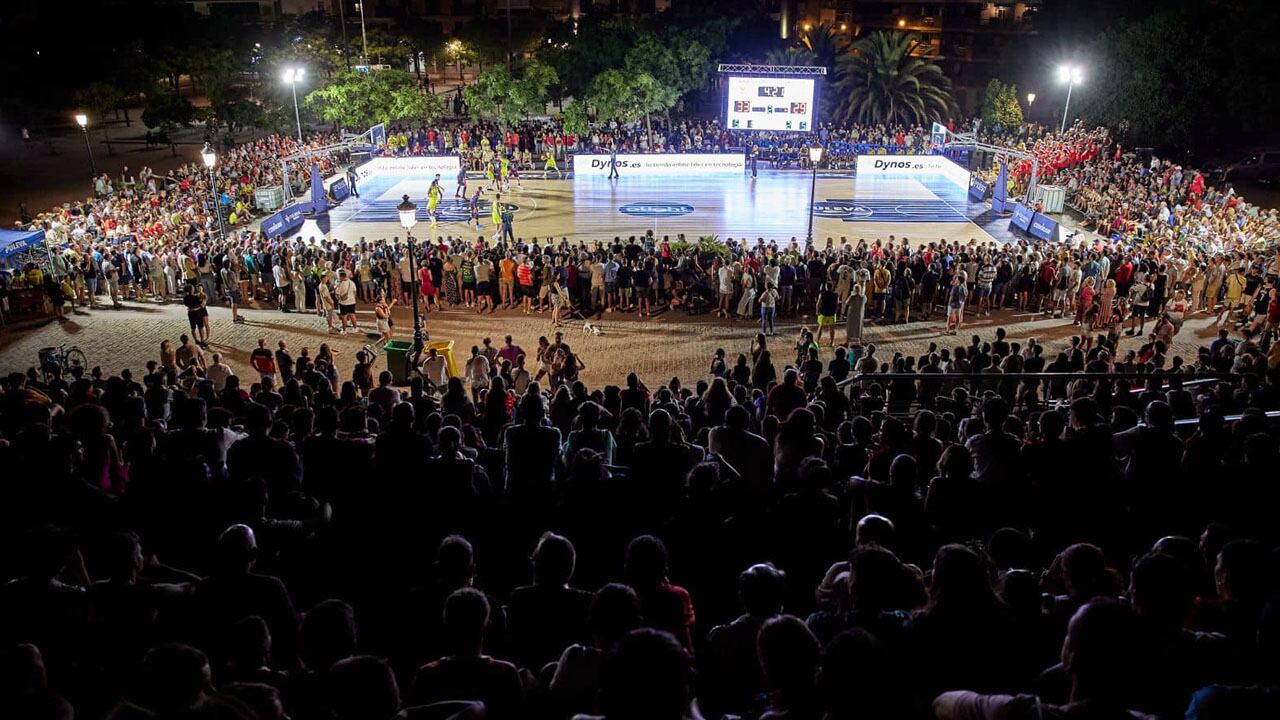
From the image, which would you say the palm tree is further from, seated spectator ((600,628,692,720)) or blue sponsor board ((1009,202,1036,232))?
seated spectator ((600,628,692,720))

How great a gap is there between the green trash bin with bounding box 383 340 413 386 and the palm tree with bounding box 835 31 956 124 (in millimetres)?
43326

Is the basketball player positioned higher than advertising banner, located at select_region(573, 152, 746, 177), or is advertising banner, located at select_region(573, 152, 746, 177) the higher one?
advertising banner, located at select_region(573, 152, 746, 177)

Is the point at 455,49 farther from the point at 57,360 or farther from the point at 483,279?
the point at 57,360

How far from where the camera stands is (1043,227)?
28.0m

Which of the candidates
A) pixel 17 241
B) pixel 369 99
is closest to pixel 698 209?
pixel 369 99

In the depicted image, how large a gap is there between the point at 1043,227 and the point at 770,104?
18.3 meters

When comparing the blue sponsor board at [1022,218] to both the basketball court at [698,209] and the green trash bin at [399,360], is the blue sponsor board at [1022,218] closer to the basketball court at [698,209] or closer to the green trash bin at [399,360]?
the basketball court at [698,209]

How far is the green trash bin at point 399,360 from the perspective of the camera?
14.6 metres

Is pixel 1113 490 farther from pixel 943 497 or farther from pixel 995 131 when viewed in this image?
pixel 995 131

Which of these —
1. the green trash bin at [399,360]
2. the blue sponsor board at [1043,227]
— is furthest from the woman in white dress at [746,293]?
the blue sponsor board at [1043,227]

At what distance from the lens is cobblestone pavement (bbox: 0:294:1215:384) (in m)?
17.2

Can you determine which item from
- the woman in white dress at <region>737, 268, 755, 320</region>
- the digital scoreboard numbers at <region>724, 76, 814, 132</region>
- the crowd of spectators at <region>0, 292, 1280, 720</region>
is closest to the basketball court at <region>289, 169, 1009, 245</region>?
the digital scoreboard numbers at <region>724, 76, 814, 132</region>

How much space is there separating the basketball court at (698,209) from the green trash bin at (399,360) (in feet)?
46.7

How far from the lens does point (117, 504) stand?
6.08 m
